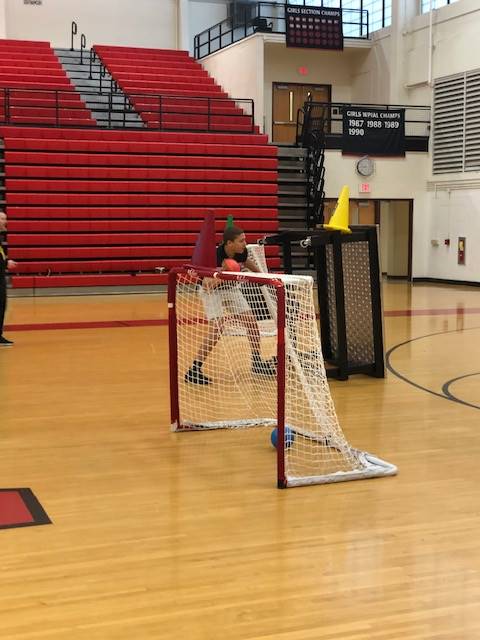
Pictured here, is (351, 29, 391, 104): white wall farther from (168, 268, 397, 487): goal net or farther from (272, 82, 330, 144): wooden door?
(168, 268, 397, 487): goal net

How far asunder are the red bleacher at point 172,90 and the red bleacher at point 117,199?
43.6 inches

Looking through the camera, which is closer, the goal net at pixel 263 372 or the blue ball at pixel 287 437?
the goal net at pixel 263 372

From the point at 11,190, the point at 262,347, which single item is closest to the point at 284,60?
the point at 11,190

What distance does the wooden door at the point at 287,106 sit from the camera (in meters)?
22.6

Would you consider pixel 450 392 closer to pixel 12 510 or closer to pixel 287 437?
pixel 287 437

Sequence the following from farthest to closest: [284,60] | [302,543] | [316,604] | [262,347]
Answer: [284,60] < [262,347] < [302,543] < [316,604]

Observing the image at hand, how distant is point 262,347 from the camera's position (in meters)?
7.30

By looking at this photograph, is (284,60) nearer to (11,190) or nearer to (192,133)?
(192,133)

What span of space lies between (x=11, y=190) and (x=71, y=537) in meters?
14.3

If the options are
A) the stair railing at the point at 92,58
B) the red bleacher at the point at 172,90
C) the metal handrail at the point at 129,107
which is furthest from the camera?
the stair railing at the point at 92,58

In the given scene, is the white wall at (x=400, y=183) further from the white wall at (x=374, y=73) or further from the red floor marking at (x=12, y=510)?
the red floor marking at (x=12, y=510)

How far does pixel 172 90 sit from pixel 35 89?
402 centimetres

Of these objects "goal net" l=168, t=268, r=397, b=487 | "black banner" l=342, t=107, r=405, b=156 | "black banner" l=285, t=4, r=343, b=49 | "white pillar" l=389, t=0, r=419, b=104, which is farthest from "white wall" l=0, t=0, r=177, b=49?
"goal net" l=168, t=268, r=397, b=487

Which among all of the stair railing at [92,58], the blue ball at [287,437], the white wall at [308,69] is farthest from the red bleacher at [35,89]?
the blue ball at [287,437]
